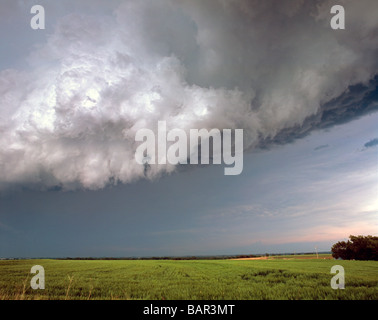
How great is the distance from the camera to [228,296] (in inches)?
585

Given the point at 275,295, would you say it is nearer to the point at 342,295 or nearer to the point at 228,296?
the point at 228,296

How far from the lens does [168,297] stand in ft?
48.7

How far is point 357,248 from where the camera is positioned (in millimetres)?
78438

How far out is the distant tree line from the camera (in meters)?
73.8

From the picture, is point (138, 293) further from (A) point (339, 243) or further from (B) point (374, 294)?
(A) point (339, 243)

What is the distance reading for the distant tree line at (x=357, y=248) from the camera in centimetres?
7381
